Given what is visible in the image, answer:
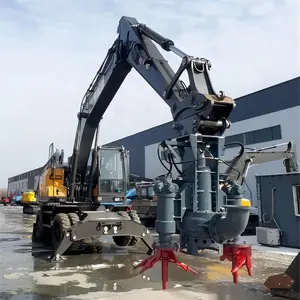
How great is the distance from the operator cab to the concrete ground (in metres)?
1.47

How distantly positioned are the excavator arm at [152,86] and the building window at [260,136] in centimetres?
1397

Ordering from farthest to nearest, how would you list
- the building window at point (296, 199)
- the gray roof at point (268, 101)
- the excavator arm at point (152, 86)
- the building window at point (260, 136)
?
the building window at point (260, 136)
the gray roof at point (268, 101)
the building window at point (296, 199)
the excavator arm at point (152, 86)

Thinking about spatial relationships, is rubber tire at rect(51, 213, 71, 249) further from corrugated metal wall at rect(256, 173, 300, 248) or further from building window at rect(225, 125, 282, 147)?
building window at rect(225, 125, 282, 147)

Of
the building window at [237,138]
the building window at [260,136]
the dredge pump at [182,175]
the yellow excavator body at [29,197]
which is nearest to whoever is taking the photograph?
the dredge pump at [182,175]

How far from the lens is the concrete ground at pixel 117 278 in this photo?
598cm

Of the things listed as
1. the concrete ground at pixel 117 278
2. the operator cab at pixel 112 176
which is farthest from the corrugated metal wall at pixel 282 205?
the operator cab at pixel 112 176

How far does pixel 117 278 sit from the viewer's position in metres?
7.23

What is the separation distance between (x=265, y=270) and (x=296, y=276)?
2.40m

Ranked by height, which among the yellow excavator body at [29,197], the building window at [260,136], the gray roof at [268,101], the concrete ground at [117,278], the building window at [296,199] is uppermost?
the gray roof at [268,101]

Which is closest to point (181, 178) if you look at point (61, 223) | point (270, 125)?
point (61, 223)

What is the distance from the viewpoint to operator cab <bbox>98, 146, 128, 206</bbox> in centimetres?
1068

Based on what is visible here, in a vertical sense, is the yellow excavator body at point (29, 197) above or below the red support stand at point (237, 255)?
above

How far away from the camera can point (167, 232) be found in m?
4.27

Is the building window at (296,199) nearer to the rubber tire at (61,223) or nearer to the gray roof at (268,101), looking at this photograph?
the rubber tire at (61,223)
